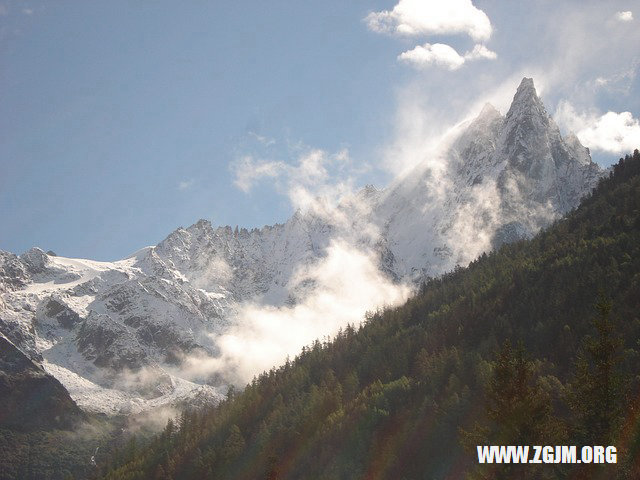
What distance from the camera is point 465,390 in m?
→ 114

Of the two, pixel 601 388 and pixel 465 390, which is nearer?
pixel 601 388

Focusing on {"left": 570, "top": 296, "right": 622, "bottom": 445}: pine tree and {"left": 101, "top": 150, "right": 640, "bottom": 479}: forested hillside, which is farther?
{"left": 101, "top": 150, "right": 640, "bottom": 479}: forested hillside

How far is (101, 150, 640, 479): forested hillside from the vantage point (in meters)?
48.6

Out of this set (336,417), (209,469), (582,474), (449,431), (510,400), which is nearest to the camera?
(510,400)

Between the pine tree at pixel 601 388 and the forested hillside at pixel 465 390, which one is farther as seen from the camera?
the forested hillside at pixel 465 390

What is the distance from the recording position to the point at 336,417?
133m

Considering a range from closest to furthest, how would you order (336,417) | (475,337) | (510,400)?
(510,400)
(336,417)
(475,337)

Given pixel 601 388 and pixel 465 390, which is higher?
pixel 465 390

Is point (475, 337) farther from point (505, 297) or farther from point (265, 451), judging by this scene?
point (265, 451)

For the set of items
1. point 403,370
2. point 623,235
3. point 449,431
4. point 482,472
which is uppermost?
point 623,235

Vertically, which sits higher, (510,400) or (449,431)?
(449,431)

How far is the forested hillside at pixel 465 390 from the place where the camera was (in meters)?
48.6

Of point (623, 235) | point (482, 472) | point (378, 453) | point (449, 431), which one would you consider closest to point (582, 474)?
point (482, 472)

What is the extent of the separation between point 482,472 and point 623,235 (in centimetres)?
12277
